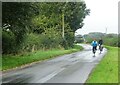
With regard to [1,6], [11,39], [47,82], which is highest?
[1,6]

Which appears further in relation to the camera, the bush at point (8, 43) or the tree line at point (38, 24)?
the bush at point (8, 43)

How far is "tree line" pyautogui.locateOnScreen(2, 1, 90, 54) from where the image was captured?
23953mm

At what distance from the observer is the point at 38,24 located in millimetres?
48281

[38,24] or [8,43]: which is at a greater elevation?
[38,24]

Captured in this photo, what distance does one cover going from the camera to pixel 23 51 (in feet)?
113

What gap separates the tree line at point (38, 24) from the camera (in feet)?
78.6

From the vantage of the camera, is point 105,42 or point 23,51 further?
point 105,42

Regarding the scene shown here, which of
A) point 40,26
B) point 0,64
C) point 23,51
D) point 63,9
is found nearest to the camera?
point 0,64

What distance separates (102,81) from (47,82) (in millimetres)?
2341

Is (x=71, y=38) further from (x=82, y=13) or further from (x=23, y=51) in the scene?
(x=23, y=51)

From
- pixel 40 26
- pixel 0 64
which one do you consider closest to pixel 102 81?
pixel 0 64

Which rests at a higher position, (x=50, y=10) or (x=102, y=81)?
(x=50, y=10)

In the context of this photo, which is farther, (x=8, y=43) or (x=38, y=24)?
(x=38, y=24)

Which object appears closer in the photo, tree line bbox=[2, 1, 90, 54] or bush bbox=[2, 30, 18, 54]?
tree line bbox=[2, 1, 90, 54]
